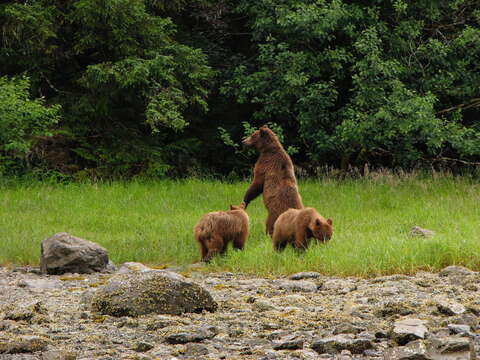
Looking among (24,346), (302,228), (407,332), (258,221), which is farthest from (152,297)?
(258,221)

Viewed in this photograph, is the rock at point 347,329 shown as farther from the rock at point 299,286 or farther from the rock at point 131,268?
the rock at point 131,268

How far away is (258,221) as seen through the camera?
42.9 feet

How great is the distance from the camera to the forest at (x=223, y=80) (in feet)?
58.4

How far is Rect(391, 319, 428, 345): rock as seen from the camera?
17.1 ft

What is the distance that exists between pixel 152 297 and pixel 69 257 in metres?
3.29

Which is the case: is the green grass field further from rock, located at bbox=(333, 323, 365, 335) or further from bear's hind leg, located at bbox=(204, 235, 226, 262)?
rock, located at bbox=(333, 323, 365, 335)

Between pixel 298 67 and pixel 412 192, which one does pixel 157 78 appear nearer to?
pixel 298 67

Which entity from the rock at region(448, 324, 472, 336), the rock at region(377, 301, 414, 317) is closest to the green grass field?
the rock at region(377, 301, 414, 317)

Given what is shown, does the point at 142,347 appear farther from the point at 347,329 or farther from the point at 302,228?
the point at 302,228

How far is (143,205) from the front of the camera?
15086 mm

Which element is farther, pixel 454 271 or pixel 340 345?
pixel 454 271

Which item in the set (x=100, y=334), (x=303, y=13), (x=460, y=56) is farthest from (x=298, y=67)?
(x=100, y=334)

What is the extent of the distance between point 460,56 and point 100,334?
1600 centimetres

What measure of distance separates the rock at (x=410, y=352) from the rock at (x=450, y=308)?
3.59 feet
